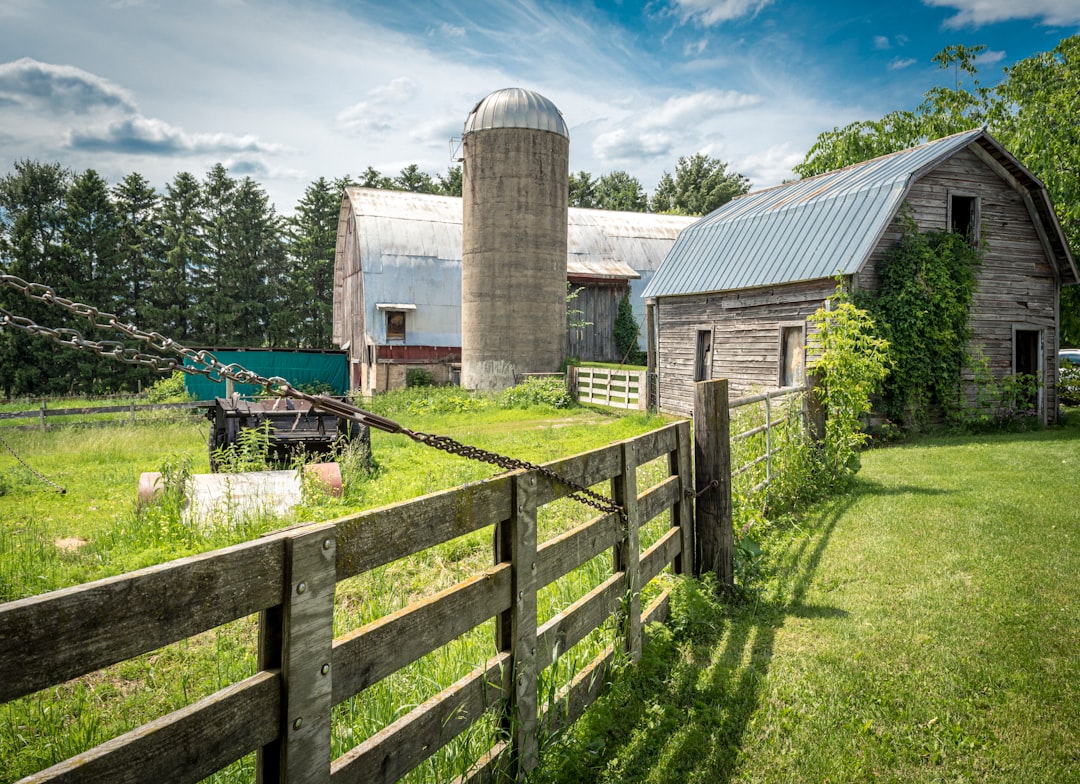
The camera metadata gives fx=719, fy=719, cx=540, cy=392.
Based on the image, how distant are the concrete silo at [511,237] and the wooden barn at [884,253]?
6.75 m

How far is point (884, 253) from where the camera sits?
52.7 ft

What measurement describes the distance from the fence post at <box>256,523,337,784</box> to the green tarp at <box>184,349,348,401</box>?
115 ft

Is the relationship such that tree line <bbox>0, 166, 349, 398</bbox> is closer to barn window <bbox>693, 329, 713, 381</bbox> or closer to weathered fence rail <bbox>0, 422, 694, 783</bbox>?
barn window <bbox>693, 329, 713, 381</bbox>

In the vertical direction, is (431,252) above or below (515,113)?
below

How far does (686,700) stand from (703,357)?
17.0 metres

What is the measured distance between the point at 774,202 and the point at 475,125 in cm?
1080

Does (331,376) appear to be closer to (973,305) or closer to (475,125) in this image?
(475,125)

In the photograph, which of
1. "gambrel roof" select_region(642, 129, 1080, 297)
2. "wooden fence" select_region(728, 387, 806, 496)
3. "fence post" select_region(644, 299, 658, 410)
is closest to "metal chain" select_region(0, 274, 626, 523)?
"wooden fence" select_region(728, 387, 806, 496)

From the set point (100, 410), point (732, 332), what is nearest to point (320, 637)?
point (732, 332)

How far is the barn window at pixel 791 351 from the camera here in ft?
55.6

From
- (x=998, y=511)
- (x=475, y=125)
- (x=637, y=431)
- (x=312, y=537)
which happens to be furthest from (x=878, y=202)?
(x=312, y=537)

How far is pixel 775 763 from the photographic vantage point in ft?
11.9

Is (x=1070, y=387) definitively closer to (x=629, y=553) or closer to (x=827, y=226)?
(x=827, y=226)

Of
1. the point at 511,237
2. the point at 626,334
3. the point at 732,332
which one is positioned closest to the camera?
the point at 732,332
